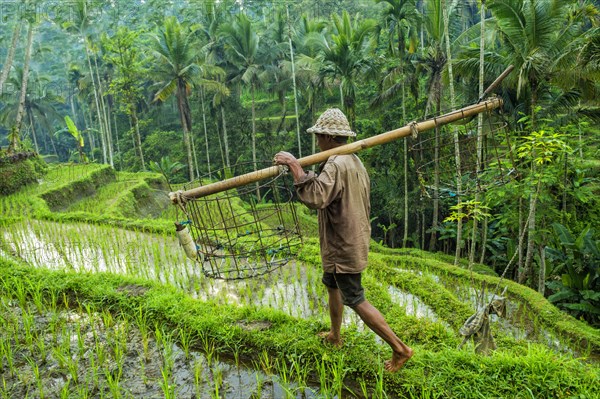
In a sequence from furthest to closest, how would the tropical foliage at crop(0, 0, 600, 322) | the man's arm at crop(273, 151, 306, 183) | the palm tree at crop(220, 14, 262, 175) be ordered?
the palm tree at crop(220, 14, 262, 175) → the tropical foliage at crop(0, 0, 600, 322) → the man's arm at crop(273, 151, 306, 183)

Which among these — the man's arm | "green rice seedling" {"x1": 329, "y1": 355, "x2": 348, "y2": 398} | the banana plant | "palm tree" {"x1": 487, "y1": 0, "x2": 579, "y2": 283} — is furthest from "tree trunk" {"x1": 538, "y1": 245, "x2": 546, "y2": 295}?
the banana plant

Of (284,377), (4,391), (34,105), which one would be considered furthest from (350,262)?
(34,105)

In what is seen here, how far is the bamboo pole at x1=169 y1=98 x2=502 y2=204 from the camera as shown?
2.66m

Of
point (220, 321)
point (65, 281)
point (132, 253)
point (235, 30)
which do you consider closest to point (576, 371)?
point (220, 321)

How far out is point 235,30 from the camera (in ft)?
62.4

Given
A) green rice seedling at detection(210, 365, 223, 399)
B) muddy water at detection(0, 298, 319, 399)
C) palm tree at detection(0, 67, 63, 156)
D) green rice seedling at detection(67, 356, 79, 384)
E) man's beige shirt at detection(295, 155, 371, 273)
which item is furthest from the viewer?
palm tree at detection(0, 67, 63, 156)

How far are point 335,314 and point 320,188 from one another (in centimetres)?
114

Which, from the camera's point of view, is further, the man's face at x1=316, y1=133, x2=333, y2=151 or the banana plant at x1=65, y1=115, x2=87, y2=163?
the banana plant at x1=65, y1=115, x2=87, y2=163

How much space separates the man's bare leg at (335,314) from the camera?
126 inches

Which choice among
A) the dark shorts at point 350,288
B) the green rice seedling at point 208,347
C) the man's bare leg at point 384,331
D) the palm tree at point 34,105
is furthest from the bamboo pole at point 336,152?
the palm tree at point 34,105

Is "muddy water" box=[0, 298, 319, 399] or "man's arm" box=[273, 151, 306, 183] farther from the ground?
"man's arm" box=[273, 151, 306, 183]

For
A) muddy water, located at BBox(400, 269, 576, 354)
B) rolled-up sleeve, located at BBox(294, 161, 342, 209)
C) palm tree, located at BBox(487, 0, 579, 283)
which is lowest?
muddy water, located at BBox(400, 269, 576, 354)

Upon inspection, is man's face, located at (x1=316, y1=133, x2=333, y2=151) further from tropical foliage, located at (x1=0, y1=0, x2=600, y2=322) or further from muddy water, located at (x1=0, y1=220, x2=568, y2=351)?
muddy water, located at (x1=0, y1=220, x2=568, y2=351)

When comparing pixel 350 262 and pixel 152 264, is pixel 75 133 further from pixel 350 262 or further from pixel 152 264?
pixel 350 262
